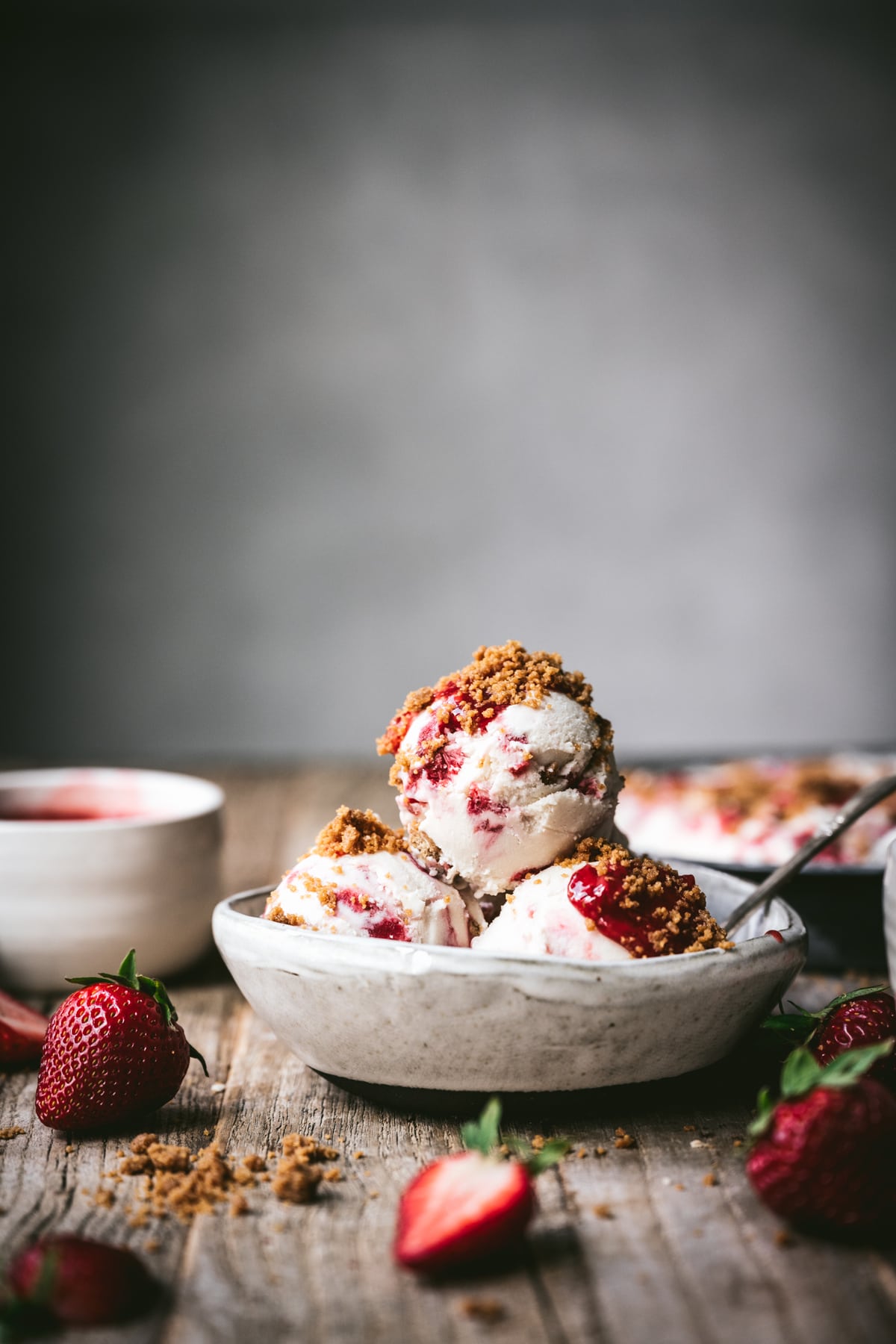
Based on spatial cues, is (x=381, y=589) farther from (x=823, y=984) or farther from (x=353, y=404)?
(x=823, y=984)

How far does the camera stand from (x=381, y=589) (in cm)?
430

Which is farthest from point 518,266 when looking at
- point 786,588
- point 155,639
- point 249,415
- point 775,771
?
point 775,771

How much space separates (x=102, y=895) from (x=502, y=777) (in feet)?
1.77

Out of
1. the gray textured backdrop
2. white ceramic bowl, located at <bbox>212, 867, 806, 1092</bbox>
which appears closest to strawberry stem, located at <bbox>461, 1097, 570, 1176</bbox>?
white ceramic bowl, located at <bbox>212, 867, 806, 1092</bbox>

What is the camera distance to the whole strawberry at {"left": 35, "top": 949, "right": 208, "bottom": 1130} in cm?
98

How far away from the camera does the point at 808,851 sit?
45.0 inches

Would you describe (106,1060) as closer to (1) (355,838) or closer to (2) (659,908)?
(1) (355,838)

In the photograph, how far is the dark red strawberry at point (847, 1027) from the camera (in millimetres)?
995

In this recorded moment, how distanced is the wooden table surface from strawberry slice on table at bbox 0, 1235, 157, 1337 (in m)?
0.02

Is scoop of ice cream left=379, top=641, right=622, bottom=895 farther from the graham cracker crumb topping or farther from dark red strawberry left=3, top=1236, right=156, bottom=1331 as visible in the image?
dark red strawberry left=3, top=1236, right=156, bottom=1331

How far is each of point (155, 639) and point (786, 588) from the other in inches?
89.9

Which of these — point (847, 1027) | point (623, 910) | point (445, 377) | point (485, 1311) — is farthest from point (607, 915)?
point (445, 377)

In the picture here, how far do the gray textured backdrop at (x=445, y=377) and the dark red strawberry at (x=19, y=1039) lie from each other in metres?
3.03

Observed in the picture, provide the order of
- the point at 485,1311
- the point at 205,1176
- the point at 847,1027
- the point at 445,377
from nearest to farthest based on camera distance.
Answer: the point at 485,1311 → the point at 205,1176 → the point at 847,1027 → the point at 445,377
